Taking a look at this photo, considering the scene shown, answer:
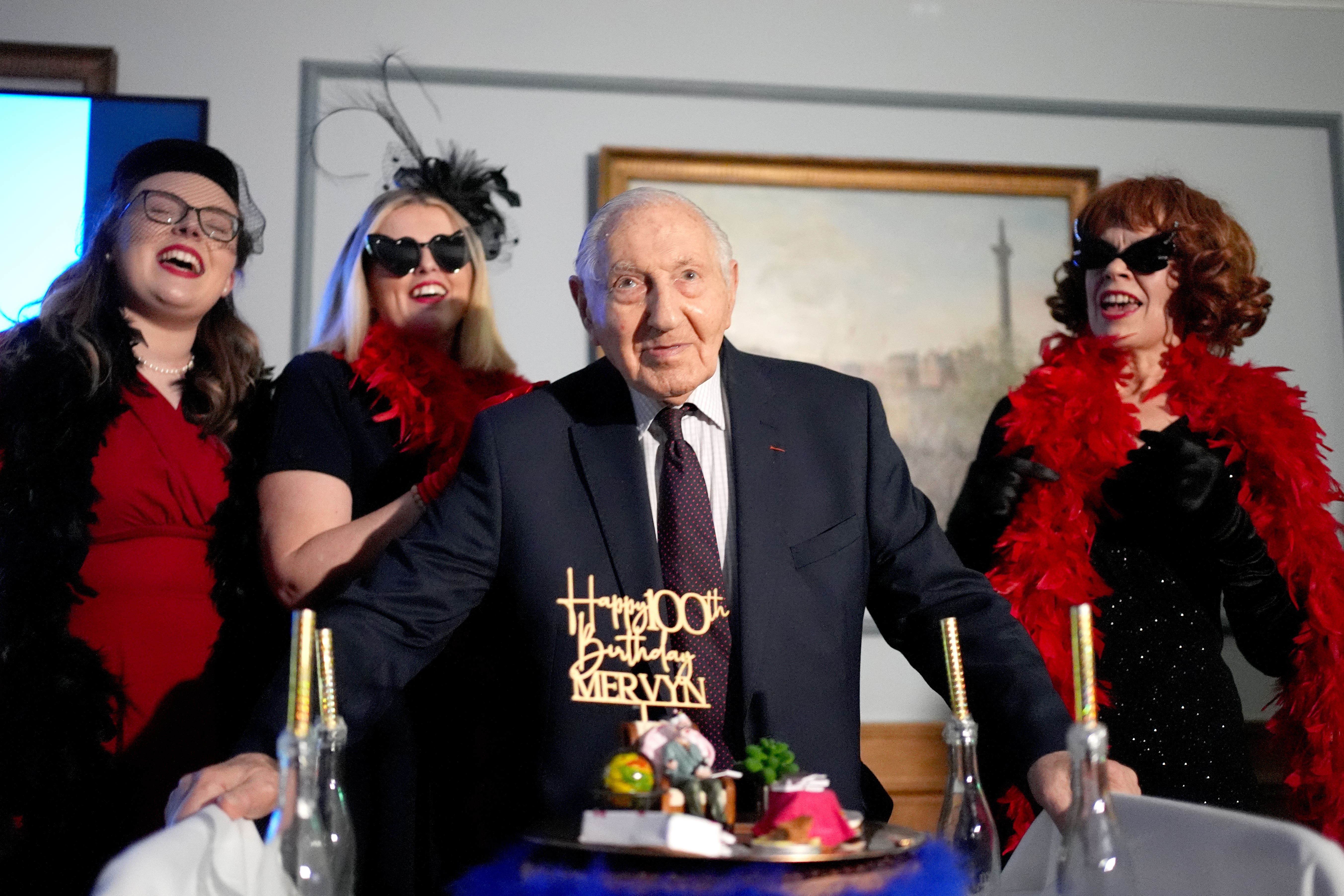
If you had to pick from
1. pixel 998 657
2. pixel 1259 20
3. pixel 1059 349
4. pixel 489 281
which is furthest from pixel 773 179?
pixel 998 657

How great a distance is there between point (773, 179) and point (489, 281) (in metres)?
0.83

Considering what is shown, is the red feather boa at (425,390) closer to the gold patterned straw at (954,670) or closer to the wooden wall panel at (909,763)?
the gold patterned straw at (954,670)

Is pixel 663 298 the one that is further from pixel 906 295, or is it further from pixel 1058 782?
pixel 906 295

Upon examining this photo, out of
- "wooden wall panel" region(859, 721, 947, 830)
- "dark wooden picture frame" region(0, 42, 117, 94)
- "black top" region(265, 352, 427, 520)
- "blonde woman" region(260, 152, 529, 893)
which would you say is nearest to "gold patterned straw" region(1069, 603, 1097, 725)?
"blonde woman" region(260, 152, 529, 893)

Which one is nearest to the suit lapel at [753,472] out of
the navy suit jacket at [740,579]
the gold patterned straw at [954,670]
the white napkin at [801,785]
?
the navy suit jacket at [740,579]

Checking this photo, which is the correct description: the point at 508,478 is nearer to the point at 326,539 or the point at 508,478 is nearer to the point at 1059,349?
the point at 326,539

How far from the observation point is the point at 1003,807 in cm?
213

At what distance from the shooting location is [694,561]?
63.5 inches

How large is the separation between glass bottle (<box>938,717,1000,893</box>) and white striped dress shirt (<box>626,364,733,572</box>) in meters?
0.51

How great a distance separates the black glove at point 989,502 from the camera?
2217 mm

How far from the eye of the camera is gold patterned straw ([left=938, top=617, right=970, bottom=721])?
1.30 meters

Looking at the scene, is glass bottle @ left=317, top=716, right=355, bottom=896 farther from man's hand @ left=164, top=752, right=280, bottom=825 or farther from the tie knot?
the tie knot

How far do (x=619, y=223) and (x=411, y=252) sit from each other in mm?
705

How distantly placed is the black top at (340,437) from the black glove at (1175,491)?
1.24m
